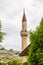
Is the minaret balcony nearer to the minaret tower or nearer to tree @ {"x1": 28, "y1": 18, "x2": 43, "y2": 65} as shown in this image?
the minaret tower

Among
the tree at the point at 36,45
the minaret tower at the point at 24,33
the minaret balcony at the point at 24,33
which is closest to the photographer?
the tree at the point at 36,45

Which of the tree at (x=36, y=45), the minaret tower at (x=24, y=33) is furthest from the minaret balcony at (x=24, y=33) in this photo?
the tree at (x=36, y=45)

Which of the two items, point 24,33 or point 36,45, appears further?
point 24,33

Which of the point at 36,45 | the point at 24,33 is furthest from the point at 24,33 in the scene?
the point at 36,45

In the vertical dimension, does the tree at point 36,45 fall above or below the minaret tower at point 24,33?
above

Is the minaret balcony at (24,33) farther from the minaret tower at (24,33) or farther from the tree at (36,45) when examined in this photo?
the tree at (36,45)

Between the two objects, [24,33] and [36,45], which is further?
[24,33]

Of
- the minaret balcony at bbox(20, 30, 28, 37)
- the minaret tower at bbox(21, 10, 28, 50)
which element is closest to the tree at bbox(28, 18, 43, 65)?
the minaret tower at bbox(21, 10, 28, 50)

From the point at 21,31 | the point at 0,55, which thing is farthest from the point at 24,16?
the point at 0,55

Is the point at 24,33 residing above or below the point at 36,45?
below

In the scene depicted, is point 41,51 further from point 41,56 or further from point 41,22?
point 41,22

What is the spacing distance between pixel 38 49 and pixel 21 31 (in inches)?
1482

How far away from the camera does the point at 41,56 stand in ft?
37.9

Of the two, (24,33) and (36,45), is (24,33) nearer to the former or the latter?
(24,33)
